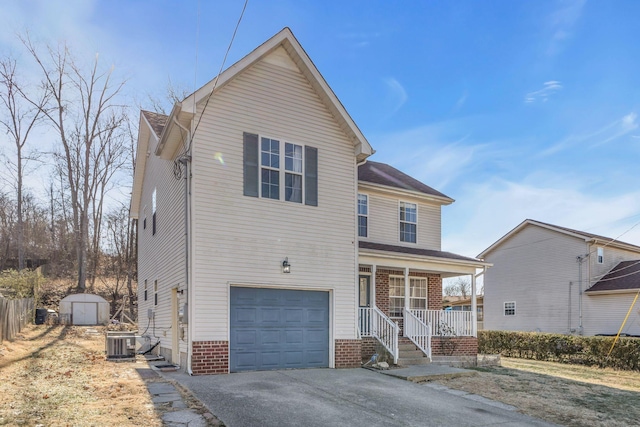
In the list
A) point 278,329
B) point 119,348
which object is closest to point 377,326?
point 278,329

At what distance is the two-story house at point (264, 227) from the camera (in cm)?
1042

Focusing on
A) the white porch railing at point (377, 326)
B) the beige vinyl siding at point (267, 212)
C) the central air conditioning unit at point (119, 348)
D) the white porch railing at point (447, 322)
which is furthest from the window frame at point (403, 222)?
the central air conditioning unit at point (119, 348)

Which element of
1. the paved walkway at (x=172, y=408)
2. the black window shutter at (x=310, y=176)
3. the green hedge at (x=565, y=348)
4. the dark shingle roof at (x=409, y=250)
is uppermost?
the black window shutter at (x=310, y=176)

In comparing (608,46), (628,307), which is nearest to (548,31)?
(608,46)

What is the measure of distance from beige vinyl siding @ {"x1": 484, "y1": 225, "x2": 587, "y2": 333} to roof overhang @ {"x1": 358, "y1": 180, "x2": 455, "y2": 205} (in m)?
9.87

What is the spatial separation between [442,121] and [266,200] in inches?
332

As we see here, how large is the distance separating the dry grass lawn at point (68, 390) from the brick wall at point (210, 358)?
1157mm

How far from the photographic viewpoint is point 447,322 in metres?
14.8

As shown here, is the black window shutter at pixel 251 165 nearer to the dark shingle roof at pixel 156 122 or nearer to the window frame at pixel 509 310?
the dark shingle roof at pixel 156 122

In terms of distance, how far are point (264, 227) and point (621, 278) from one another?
1886cm

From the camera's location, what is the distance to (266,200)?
1127cm

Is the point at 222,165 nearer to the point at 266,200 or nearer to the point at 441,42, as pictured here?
the point at 266,200

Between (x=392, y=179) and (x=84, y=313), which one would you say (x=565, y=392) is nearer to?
(x=392, y=179)

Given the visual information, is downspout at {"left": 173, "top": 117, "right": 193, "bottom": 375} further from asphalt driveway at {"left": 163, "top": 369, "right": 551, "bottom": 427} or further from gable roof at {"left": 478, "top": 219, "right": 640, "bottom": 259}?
gable roof at {"left": 478, "top": 219, "right": 640, "bottom": 259}
